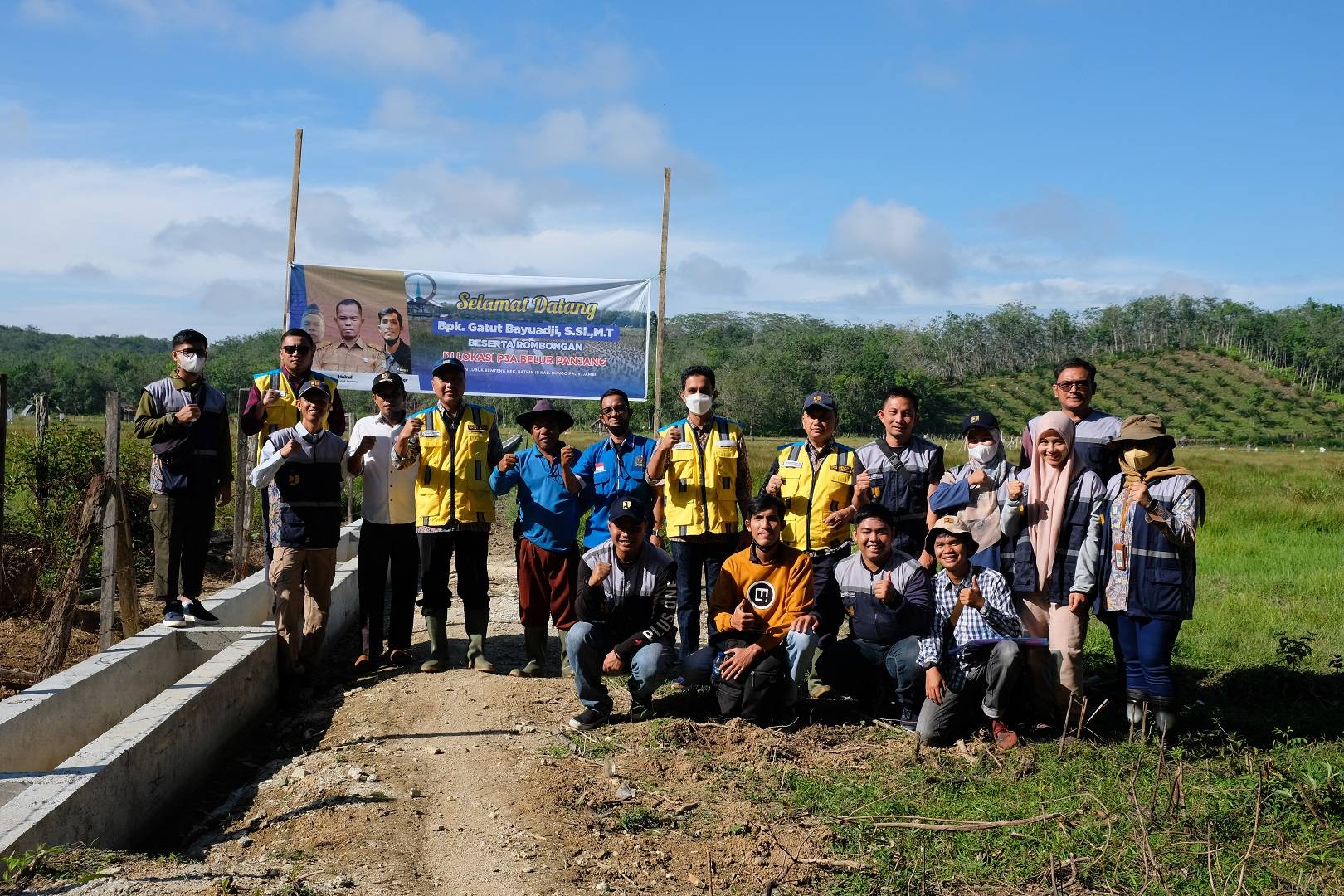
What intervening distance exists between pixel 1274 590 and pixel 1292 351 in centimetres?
10569

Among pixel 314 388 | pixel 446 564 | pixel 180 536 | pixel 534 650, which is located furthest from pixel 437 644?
pixel 314 388

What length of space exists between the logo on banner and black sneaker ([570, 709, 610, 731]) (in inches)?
38.5

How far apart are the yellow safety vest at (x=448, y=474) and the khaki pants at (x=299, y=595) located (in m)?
0.64

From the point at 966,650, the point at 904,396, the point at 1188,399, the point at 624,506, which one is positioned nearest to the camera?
the point at 966,650

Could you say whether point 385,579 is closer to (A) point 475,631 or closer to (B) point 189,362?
(A) point 475,631

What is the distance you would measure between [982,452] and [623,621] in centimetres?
209

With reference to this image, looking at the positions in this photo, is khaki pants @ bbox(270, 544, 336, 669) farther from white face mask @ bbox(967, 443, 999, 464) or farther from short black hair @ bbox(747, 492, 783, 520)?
white face mask @ bbox(967, 443, 999, 464)

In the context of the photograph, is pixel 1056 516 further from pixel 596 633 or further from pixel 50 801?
pixel 50 801

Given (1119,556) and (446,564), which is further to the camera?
(446,564)

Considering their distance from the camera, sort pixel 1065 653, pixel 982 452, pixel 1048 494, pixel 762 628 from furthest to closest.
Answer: pixel 982 452 → pixel 762 628 → pixel 1048 494 → pixel 1065 653

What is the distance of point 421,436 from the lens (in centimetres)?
644

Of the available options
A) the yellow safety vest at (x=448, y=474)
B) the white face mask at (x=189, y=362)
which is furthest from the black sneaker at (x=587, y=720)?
the white face mask at (x=189, y=362)

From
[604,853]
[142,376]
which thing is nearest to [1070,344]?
[142,376]

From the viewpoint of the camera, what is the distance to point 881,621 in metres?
5.59
